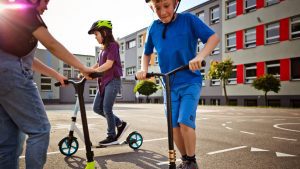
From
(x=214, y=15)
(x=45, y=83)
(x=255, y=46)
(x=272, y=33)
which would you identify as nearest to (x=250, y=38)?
(x=255, y=46)

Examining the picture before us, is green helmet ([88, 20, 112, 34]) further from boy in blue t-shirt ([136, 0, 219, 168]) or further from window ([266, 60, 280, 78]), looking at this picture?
window ([266, 60, 280, 78])

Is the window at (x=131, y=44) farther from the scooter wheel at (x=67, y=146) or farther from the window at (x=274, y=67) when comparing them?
the scooter wheel at (x=67, y=146)

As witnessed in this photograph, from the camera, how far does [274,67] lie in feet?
87.2

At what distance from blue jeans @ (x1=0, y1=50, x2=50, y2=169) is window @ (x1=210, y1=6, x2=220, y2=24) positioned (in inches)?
1338

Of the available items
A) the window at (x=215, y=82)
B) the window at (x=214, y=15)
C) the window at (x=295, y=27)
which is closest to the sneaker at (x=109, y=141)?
the window at (x=295, y=27)

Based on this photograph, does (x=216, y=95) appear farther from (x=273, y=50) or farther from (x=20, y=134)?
(x=20, y=134)

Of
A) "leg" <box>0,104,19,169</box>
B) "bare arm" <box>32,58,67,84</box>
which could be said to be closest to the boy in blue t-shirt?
"bare arm" <box>32,58,67,84</box>

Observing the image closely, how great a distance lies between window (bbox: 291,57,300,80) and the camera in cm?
2435

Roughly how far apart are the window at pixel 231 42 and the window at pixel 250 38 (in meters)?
1.73

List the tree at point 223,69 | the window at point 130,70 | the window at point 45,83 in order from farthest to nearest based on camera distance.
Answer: the window at point 130,70 → the window at point 45,83 → the tree at point 223,69

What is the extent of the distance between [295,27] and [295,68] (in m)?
3.56

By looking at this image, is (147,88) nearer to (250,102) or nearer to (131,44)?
(131,44)

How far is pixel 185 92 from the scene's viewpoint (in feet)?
9.98

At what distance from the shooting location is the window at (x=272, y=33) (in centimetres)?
2659
